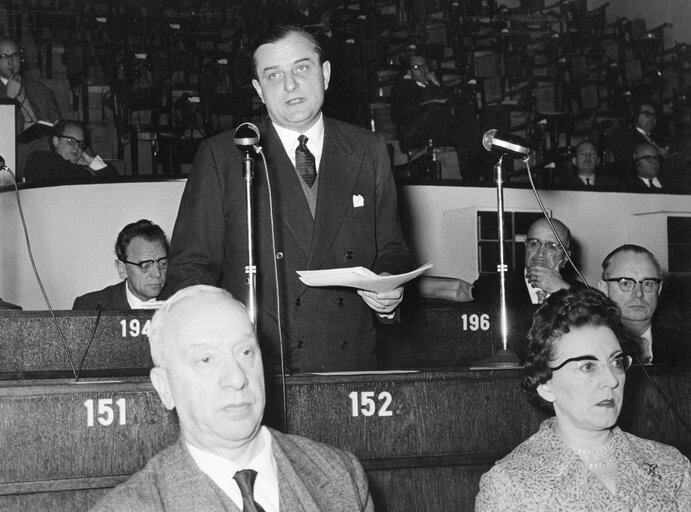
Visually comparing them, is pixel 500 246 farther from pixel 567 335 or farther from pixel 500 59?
pixel 500 59

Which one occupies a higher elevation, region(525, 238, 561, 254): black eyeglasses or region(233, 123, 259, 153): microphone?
region(233, 123, 259, 153): microphone

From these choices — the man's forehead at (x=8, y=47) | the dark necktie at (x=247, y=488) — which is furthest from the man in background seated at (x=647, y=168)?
the dark necktie at (x=247, y=488)

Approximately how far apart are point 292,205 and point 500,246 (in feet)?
2.28

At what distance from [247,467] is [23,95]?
23.9 ft

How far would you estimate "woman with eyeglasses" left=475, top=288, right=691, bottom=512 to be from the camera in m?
2.29

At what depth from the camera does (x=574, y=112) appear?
11344 millimetres

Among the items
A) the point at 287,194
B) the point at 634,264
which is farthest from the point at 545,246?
the point at 287,194

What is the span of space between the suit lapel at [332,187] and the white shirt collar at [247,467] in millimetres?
1099

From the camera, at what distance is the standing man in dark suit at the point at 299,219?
9.44ft

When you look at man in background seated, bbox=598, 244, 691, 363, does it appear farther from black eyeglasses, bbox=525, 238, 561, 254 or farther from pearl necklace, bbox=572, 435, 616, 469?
pearl necklace, bbox=572, 435, 616, 469

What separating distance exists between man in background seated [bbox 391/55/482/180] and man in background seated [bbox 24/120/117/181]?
2815 mm

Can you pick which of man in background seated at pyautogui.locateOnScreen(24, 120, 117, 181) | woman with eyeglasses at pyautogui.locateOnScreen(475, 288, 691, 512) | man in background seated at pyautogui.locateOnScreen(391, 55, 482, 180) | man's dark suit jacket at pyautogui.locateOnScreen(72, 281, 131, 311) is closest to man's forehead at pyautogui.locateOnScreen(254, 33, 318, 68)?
woman with eyeglasses at pyautogui.locateOnScreen(475, 288, 691, 512)

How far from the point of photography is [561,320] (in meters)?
2.44

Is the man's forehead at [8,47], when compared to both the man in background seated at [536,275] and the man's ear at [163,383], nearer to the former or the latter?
the man in background seated at [536,275]
